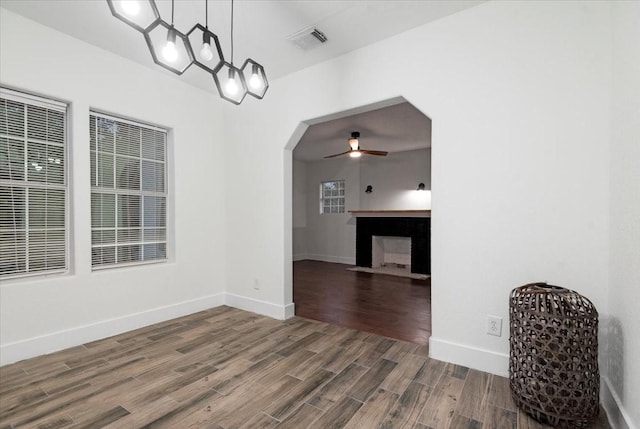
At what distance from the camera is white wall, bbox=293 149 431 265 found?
6820 millimetres

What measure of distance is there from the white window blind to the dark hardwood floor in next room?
2123mm

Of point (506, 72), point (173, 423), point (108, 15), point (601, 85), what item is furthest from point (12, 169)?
point (601, 85)

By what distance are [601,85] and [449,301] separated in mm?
1725

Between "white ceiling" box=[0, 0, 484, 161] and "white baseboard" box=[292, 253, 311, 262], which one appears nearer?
"white ceiling" box=[0, 0, 484, 161]

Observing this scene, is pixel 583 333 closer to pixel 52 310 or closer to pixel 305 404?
pixel 305 404

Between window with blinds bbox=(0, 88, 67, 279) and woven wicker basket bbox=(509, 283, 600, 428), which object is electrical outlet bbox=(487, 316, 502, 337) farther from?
window with blinds bbox=(0, 88, 67, 279)

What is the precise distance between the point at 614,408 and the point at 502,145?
166 centimetres

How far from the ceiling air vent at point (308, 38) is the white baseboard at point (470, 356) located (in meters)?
2.73

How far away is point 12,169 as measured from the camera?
2453mm

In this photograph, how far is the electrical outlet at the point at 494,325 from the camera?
215 cm

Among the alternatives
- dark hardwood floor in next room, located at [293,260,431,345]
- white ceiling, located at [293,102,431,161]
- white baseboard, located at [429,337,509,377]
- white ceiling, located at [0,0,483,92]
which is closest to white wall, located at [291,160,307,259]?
white ceiling, located at [293,102,431,161]

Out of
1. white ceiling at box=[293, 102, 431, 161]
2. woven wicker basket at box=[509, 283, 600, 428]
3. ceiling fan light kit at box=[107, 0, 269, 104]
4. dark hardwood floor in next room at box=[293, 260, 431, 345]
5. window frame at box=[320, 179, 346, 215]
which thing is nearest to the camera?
ceiling fan light kit at box=[107, 0, 269, 104]

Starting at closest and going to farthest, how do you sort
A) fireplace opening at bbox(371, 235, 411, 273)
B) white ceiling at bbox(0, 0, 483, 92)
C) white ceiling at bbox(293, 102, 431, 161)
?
white ceiling at bbox(0, 0, 483, 92), white ceiling at bbox(293, 102, 431, 161), fireplace opening at bbox(371, 235, 411, 273)

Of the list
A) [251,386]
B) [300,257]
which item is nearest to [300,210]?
[300,257]
